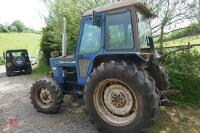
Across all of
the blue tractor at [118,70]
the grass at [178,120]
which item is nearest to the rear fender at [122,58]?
the blue tractor at [118,70]

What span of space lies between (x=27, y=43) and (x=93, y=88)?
35.2 meters

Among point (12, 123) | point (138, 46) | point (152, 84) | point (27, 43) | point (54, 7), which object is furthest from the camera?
point (27, 43)

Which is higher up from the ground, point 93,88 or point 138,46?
point 138,46

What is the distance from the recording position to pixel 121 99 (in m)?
4.09

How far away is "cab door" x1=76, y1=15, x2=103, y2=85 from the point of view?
4453mm

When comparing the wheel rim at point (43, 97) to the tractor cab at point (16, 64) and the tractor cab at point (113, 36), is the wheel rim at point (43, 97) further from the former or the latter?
the tractor cab at point (16, 64)

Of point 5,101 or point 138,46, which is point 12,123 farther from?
point 138,46

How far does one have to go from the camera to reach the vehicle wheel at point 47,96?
506 cm

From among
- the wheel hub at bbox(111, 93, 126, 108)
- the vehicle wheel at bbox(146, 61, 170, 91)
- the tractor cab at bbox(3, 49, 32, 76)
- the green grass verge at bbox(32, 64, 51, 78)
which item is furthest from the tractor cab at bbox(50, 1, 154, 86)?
the tractor cab at bbox(3, 49, 32, 76)

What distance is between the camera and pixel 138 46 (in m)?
4.00

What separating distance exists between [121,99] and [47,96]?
1.99m

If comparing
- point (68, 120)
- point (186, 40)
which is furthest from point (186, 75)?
point (68, 120)

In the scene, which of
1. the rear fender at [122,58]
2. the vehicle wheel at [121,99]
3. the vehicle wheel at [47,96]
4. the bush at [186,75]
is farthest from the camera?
the bush at [186,75]

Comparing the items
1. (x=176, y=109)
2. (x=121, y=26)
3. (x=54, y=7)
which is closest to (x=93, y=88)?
(x=121, y=26)
